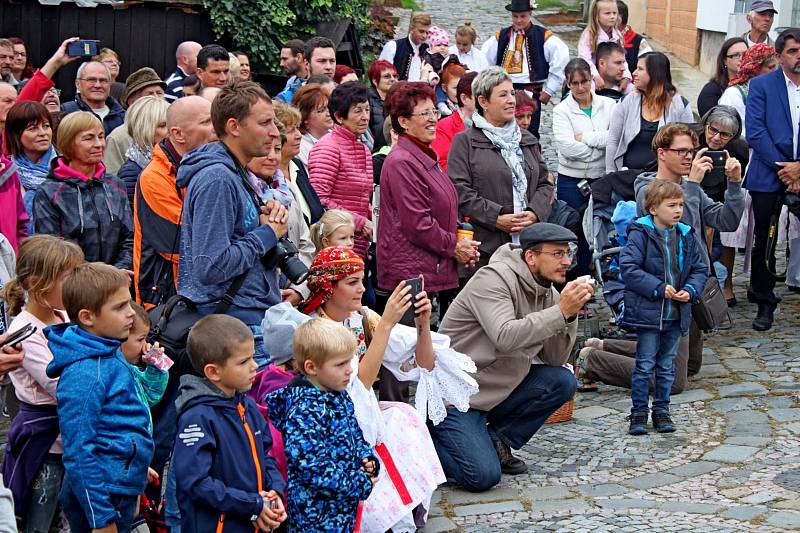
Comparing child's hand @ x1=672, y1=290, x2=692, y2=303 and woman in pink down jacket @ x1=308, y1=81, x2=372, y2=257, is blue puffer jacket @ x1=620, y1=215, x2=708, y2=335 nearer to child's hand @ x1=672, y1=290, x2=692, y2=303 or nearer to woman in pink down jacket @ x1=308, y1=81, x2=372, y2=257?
child's hand @ x1=672, y1=290, x2=692, y2=303

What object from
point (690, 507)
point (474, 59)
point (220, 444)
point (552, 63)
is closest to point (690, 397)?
point (690, 507)

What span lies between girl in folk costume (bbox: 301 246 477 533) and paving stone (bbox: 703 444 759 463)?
6.79ft

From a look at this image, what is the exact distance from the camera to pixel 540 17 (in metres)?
24.7

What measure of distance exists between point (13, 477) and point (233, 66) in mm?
6345

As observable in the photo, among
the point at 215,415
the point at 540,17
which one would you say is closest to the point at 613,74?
the point at 215,415

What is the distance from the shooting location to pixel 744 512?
6.43 metres

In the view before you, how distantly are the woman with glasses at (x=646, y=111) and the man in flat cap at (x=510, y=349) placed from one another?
3135 millimetres

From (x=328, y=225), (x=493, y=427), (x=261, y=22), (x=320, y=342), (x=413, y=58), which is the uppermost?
(x=261, y=22)

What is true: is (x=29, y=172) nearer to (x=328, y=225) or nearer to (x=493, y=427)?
(x=328, y=225)

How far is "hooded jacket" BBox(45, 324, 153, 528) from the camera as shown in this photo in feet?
16.0

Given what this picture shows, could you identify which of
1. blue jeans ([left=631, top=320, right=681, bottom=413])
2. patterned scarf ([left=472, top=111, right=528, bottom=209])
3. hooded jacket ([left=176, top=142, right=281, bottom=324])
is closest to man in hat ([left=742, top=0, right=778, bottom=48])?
patterned scarf ([left=472, top=111, right=528, bottom=209])

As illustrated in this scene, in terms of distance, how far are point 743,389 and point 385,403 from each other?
3.52m

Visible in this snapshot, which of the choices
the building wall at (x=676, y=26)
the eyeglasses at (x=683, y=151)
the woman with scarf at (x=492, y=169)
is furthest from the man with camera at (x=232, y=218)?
the building wall at (x=676, y=26)

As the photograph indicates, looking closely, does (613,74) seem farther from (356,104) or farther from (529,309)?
(529,309)
